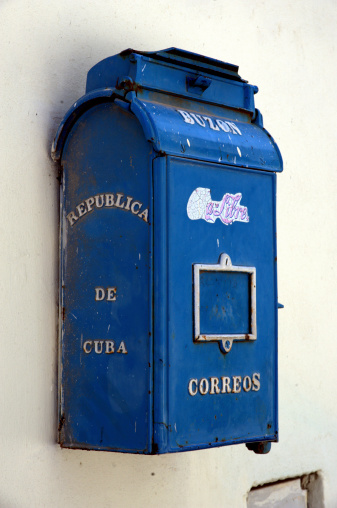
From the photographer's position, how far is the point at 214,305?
239 cm

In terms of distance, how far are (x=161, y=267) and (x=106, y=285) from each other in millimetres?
205

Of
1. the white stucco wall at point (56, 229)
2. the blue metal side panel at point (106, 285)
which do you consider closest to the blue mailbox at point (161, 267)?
the blue metal side panel at point (106, 285)

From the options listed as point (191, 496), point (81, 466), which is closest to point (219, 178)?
point (81, 466)

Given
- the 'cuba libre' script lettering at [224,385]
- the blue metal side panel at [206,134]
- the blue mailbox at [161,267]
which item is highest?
the blue metal side panel at [206,134]

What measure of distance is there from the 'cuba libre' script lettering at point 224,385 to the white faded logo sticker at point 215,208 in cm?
50

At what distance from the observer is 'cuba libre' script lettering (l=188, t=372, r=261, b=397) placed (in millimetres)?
2305

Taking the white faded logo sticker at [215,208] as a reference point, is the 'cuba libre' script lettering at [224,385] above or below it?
below

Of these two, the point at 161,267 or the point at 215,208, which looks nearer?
the point at 161,267

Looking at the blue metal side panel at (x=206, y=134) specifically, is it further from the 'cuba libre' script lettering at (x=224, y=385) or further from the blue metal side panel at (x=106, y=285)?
the 'cuba libre' script lettering at (x=224, y=385)

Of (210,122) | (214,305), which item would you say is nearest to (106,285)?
(214,305)

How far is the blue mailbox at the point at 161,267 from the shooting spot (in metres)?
2.24

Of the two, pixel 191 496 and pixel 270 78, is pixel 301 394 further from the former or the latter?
pixel 270 78

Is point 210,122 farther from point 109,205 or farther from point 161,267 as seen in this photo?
point 161,267

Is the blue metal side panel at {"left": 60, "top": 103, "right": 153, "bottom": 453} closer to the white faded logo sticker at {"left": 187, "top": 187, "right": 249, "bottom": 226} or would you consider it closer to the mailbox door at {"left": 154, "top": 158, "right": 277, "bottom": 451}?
the mailbox door at {"left": 154, "top": 158, "right": 277, "bottom": 451}
